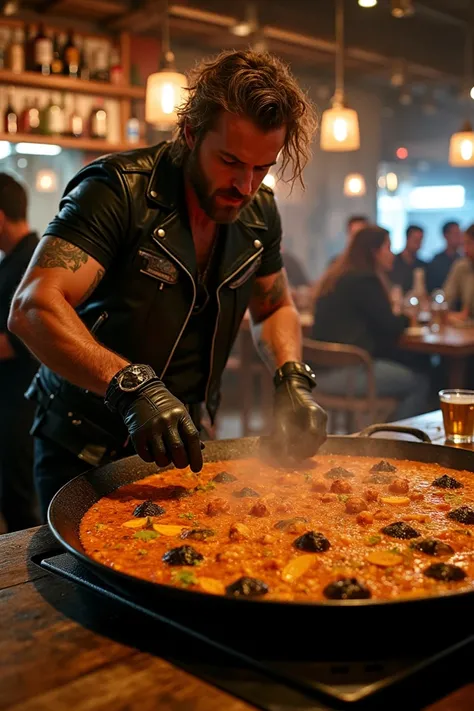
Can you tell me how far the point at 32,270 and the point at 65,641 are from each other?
1.16 m

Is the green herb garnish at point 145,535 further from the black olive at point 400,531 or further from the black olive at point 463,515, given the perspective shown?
the black olive at point 463,515

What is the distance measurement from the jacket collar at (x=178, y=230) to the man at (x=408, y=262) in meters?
7.44

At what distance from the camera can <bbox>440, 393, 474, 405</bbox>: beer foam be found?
2.36 meters

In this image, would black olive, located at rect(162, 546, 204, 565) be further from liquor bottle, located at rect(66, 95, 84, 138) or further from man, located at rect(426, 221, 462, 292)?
man, located at rect(426, 221, 462, 292)

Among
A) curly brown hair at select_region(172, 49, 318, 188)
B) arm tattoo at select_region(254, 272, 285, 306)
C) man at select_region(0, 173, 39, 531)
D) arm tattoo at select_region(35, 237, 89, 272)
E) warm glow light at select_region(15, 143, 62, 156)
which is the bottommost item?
man at select_region(0, 173, 39, 531)

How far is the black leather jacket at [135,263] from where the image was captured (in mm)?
2184

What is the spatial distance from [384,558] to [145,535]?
48 centimetres

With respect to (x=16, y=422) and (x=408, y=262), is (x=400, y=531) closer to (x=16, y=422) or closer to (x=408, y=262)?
(x=16, y=422)

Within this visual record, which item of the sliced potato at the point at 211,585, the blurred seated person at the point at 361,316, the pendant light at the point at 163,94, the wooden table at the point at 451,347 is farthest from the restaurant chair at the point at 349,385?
the sliced potato at the point at 211,585

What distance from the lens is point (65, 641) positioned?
118 cm

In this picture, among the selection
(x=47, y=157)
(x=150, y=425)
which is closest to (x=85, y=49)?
(x=47, y=157)

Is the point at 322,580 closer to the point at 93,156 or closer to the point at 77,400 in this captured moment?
the point at 77,400

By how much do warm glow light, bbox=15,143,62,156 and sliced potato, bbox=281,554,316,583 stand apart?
6642mm

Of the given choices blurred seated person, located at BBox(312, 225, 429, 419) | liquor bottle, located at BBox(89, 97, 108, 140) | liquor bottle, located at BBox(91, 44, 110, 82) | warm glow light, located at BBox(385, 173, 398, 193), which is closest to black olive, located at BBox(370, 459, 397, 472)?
blurred seated person, located at BBox(312, 225, 429, 419)
